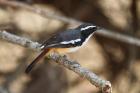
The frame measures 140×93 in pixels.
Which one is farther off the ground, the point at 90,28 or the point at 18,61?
the point at 90,28

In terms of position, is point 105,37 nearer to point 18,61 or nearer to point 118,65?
point 118,65

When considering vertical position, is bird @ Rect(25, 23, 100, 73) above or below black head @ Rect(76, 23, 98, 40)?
below

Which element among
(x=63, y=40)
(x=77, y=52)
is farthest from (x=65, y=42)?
(x=77, y=52)

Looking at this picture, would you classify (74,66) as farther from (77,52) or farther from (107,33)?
(77,52)

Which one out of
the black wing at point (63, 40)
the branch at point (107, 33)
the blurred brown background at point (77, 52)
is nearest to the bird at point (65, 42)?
the black wing at point (63, 40)

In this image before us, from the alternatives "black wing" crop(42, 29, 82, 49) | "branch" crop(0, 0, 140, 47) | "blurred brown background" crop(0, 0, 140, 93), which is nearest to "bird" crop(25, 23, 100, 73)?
"black wing" crop(42, 29, 82, 49)

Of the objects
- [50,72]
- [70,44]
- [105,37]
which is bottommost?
[50,72]

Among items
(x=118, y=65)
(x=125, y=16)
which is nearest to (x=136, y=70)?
(x=118, y=65)

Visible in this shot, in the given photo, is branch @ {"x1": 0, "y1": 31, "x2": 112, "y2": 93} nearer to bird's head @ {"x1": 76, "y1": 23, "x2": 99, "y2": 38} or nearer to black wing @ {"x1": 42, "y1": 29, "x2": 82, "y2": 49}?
black wing @ {"x1": 42, "y1": 29, "x2": 82, "y2": 49}
